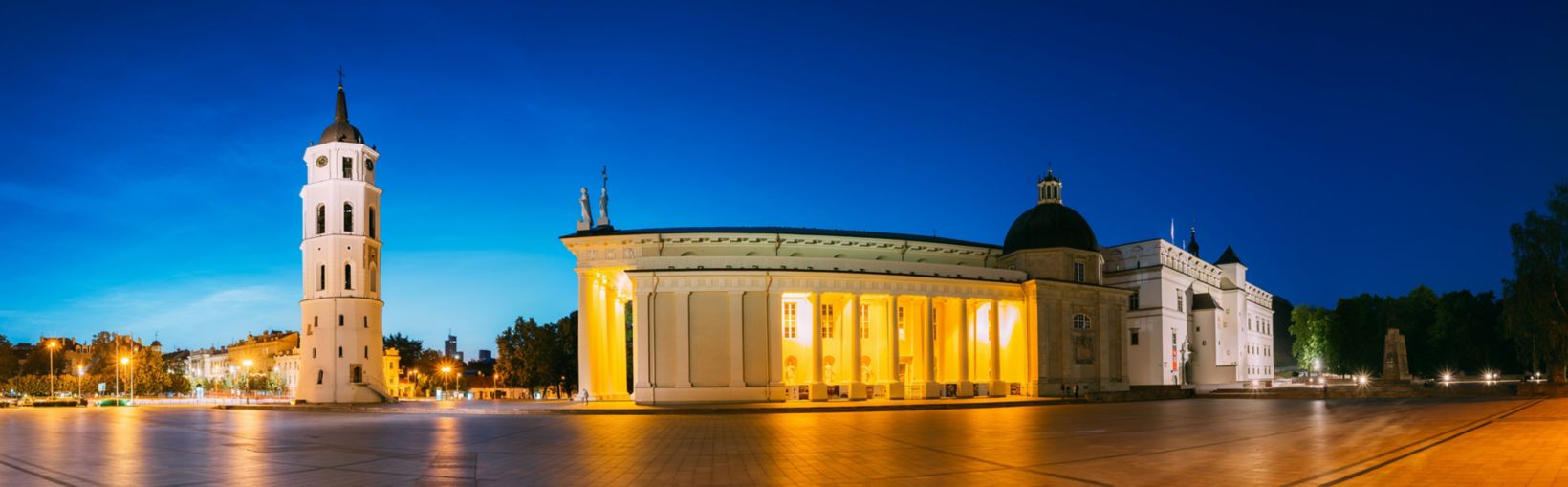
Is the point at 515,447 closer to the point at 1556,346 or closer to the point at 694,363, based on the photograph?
the point at 694,363

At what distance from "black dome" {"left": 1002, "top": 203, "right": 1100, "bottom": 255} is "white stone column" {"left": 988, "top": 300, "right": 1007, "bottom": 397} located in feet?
25.2

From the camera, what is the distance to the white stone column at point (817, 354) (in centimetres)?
6112

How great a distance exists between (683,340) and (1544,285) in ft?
166

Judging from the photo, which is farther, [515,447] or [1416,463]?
[515,447]

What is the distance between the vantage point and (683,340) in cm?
5872

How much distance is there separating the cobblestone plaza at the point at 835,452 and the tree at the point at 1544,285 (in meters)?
24.5

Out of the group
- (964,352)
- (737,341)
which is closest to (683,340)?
(737,341)

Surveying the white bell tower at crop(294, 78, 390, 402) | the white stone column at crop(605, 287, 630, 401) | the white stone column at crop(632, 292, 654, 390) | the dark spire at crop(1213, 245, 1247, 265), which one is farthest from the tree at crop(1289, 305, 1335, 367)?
the white bell tower at crop(294, 78, 390, 402)

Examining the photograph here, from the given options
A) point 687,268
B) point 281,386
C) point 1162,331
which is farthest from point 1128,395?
point 281,386

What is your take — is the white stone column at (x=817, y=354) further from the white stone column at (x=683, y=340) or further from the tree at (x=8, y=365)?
the tree at (x=8, y=365)

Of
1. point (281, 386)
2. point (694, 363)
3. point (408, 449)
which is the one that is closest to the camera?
point (408, 449)

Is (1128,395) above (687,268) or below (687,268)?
below

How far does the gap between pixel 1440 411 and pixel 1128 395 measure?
87.0 ft

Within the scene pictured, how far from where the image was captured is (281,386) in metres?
156
